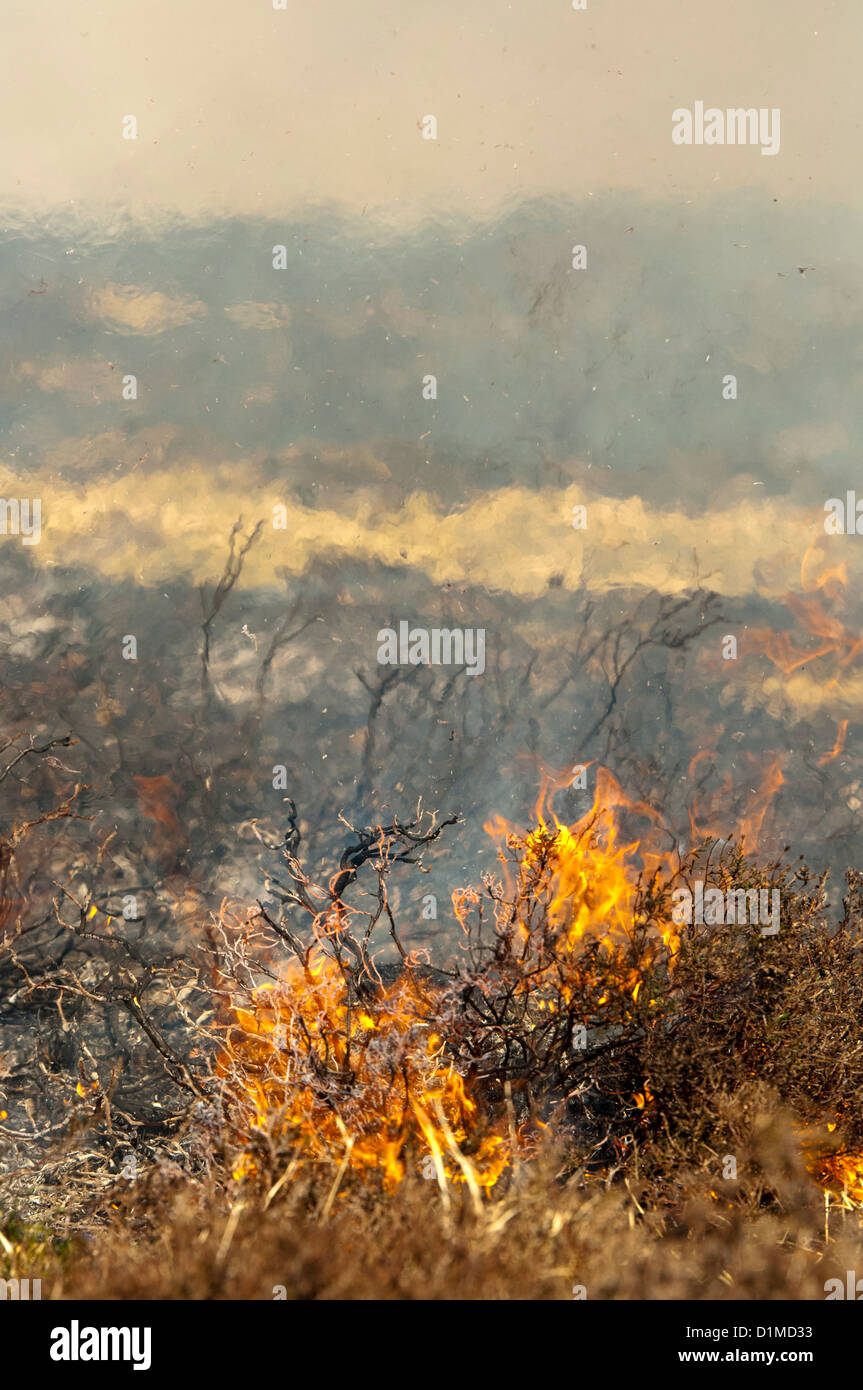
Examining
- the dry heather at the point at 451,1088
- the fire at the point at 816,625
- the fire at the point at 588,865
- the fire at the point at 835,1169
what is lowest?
the fire at the point at 835,1169

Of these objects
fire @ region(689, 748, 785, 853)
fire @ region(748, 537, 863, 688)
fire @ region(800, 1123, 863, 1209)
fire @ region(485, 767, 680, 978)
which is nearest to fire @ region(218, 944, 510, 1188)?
fire @ region(485, 767, 680, 978)

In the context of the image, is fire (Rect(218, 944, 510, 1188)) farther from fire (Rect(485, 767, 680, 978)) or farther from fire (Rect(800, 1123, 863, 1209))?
fire (Rect(800, 1123, 863, 1209))

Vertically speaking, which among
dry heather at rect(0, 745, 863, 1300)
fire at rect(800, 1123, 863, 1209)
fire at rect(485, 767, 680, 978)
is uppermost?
fire at rect(485, 767, 680, 978)

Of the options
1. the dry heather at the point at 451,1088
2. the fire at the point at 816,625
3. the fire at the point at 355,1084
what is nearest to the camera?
the dry heather at the point at 451,1088

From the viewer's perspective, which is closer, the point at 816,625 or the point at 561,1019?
the point at 561,1019

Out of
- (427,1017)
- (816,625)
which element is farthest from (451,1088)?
(816,625)

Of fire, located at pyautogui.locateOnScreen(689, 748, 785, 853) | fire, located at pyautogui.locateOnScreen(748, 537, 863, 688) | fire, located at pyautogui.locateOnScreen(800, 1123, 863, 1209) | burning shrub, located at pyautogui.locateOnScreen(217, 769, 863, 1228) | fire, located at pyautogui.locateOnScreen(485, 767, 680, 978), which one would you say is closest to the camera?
burning shrub, located at pyautogui.locateOnScreen(217, 769, 863, 1228)

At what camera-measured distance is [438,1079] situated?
5297 mm

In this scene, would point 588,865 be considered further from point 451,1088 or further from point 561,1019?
point 451,1088

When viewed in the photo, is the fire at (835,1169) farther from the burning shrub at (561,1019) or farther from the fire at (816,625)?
the fire at (816,625)

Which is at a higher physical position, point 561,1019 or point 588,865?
point 588,865

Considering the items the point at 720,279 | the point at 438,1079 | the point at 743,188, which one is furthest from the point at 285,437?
the point at 438,1079

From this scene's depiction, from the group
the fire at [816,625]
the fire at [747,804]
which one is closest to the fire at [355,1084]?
the fire at [747,804]

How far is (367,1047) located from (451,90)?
5904 mm
